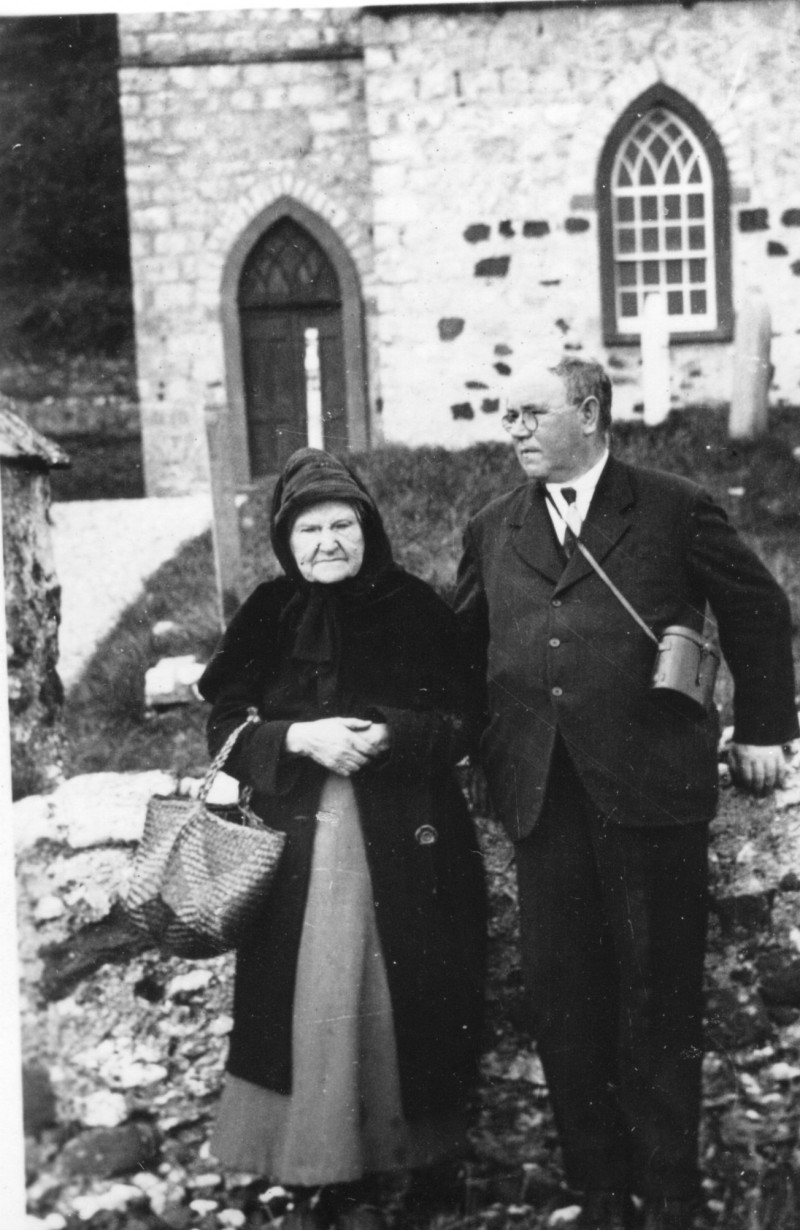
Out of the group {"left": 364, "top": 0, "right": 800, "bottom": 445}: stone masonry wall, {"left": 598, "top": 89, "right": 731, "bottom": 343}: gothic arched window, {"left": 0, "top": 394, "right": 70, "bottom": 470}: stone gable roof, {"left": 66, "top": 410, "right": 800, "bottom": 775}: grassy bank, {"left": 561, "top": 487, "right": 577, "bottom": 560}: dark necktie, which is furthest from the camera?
{"left": 598, "top": 89, "right": 731, "bottom": 343}: gothic arched window

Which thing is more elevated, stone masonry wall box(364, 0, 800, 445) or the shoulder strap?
stone masonry wall box(364, 0, 800, 445)

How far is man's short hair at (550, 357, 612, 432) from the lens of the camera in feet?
10.4

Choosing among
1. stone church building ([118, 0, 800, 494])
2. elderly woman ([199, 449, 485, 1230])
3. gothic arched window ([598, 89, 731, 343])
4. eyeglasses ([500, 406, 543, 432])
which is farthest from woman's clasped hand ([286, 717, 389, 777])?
gothic arched window ([598, 89, 731, 343])

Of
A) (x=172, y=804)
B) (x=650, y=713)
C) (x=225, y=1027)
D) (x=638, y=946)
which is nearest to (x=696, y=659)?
(x=650, y=713)

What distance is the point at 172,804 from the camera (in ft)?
Result: 10.6

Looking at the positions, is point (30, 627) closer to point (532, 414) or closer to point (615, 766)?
point (532, 414)

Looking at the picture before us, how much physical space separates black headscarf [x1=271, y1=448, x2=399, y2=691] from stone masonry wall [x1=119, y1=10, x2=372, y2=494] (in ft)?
6.39

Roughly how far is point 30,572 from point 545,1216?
221cm

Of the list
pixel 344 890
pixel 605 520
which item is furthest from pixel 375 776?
pixel 605 520

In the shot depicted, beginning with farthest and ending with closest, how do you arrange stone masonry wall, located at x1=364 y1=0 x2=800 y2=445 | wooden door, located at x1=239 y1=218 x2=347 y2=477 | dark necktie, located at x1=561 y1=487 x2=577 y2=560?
wooden door, located at x1=239 y1=218 x2=347 y2=477 < stone masonry wall, located at x1=364 y1=0 x2=800 y2=445 < dark necktie, located at x1=561 y1=487 x2=577 y2=560

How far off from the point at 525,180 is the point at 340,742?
356 cm

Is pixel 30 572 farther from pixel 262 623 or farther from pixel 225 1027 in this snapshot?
pixel 225 1027

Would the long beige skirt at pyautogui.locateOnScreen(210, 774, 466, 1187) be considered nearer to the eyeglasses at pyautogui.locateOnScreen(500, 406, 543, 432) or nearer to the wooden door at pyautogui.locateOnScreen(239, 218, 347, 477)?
the eyeglasses at pyautogui.locateOnScreen(500, 406, 543, 432)

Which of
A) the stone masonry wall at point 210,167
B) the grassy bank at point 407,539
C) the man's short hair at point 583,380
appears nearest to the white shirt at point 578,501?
the man's short hair at point 583,380
